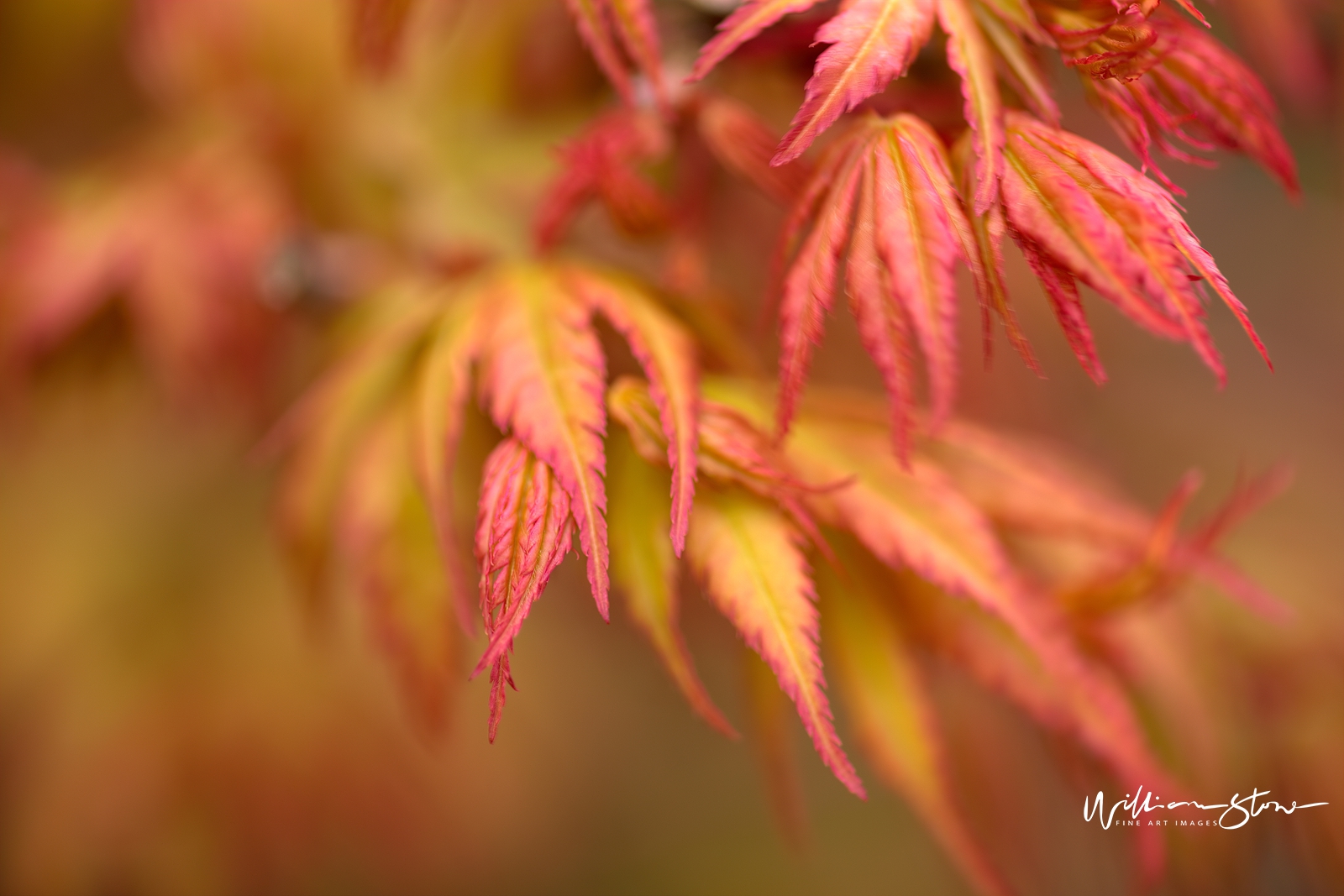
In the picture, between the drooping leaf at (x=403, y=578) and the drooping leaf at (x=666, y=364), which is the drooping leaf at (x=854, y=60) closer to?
the drooping leaf at (x=666, y=364)

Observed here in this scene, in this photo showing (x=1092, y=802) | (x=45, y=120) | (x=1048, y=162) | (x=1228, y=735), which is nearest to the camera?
(x=1048, y=162)

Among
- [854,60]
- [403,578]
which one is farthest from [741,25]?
[403,578]

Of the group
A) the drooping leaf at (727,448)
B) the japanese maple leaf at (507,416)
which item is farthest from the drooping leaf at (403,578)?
the drooping leaf at (727,448)

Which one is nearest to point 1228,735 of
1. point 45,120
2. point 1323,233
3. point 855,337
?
point 855,337

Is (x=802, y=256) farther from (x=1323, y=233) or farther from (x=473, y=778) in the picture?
(x=1323, y=233)

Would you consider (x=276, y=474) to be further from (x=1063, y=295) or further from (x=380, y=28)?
(x=1063, y=295)
